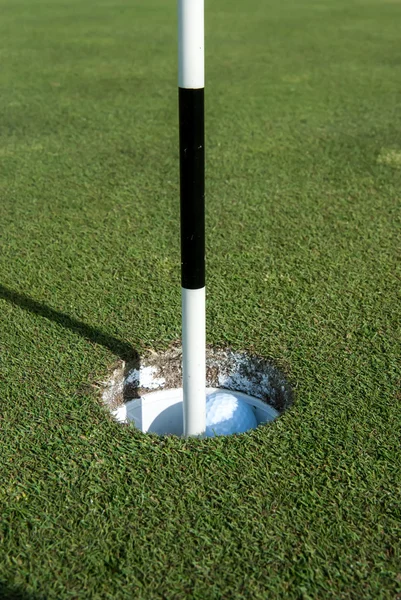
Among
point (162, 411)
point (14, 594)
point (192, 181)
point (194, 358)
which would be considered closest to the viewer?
point (14, 594)

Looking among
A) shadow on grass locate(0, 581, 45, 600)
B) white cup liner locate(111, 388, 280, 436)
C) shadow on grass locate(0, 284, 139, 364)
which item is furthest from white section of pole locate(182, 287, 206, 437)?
shadow on grass locate(0, 581, 45, 600)

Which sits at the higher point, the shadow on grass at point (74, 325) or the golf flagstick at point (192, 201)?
the golf flagstick at point (192, 201)

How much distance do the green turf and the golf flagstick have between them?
168mm

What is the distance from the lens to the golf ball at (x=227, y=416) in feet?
8.29

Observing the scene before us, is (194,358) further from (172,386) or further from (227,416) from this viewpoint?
(172,386)

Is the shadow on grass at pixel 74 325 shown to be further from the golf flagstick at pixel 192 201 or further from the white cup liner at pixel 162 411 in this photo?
the golf flagstick at pixel 192 201

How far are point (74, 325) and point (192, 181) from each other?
1129 mm

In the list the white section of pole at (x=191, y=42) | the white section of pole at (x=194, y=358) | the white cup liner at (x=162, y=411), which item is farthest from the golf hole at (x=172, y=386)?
the white section of pole at (x=191, y=42)

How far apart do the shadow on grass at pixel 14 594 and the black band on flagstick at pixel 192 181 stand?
0.92 m

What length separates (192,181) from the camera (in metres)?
2.00

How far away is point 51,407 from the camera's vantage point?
2.42m

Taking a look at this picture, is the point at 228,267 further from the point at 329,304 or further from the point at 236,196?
the point at 236,196

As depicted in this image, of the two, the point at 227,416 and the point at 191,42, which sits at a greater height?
the point at 191,42

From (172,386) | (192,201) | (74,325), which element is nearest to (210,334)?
(172,386)
